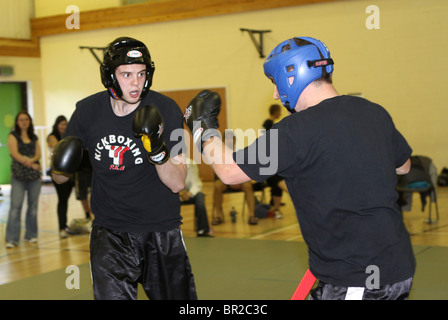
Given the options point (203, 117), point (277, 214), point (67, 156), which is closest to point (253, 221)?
point (277, 214)

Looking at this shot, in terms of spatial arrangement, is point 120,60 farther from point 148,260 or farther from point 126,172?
point 148,260

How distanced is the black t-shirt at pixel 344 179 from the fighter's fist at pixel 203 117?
0.24 meters

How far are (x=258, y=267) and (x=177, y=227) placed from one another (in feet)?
8.47

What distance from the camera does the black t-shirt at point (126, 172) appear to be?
279cm

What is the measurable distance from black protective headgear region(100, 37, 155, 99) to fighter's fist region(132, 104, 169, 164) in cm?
31

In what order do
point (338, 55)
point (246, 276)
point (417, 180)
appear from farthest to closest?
point (338, 55) → point (417, 180) → point (246, 276)

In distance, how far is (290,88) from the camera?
212 cm

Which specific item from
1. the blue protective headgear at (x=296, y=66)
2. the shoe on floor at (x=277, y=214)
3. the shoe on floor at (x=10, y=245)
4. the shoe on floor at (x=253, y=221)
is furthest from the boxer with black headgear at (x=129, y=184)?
the shoe on floor at (x=277, y=214)

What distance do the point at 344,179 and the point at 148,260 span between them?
1294 mm

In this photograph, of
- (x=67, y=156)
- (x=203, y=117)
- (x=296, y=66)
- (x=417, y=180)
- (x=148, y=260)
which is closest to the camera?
(x=296, y=66)

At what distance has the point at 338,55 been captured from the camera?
1122 centimetres

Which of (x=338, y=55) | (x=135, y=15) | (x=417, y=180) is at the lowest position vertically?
(x=417, y=180)

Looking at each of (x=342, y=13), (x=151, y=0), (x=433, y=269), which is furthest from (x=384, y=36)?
(x=433, y=269)

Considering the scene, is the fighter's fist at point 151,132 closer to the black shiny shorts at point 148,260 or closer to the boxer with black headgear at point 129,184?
the boxer with black headgear at point 129,184
